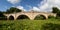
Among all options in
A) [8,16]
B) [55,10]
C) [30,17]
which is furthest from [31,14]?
[55,10]

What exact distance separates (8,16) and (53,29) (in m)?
32.4

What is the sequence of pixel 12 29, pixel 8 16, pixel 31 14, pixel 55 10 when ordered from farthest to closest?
pixel 55 10
pixel 8 16
pixel 31 14
pixel 12 29

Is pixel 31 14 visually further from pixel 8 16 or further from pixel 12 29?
pixel 12 29

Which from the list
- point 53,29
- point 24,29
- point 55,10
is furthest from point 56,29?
point 55,10

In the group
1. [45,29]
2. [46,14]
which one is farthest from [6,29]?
[46,14]

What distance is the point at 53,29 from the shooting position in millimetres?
10336

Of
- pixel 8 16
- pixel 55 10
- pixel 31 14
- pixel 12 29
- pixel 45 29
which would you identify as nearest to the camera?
pixel 12 29

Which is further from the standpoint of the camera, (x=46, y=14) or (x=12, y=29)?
(x=46, y=14)

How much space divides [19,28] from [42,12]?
24.8 metres

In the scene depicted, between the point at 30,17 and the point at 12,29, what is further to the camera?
the point at 30,17

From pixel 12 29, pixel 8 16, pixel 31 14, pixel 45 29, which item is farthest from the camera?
pixel 8 16

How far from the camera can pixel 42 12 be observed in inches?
1346

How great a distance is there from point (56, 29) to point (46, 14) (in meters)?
25.3

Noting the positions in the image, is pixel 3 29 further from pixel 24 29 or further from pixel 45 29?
pixel 45 29
